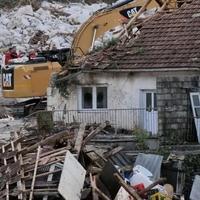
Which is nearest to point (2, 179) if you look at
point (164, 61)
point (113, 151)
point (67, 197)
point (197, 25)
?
point (67, 197)

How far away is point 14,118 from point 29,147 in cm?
820

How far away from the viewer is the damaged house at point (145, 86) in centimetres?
1822

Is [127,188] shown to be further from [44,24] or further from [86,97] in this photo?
[44,24]

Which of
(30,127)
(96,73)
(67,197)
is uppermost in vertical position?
(96,73)

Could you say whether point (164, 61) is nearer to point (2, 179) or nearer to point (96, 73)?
point (96, 73)

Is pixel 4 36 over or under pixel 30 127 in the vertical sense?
over

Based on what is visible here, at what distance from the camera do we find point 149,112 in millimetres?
18625

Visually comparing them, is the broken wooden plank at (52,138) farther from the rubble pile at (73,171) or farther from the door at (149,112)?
the door at (149,112)

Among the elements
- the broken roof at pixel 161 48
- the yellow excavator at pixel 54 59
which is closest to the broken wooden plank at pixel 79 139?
the broken roof at pixel 161 48

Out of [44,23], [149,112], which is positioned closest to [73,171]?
[149,112]

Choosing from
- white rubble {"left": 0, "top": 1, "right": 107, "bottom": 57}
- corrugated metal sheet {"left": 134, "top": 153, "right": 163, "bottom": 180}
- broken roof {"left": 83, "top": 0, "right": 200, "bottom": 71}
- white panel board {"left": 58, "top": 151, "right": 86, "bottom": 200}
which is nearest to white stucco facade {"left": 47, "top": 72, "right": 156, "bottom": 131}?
broken roof {"left": 83, "top": 0, "right": 200, "bottom": 71}

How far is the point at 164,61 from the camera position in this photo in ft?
62.0

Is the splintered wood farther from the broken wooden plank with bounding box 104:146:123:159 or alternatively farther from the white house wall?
the white house wall

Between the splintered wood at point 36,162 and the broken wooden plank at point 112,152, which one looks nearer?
the splintered wood at point 36,162
